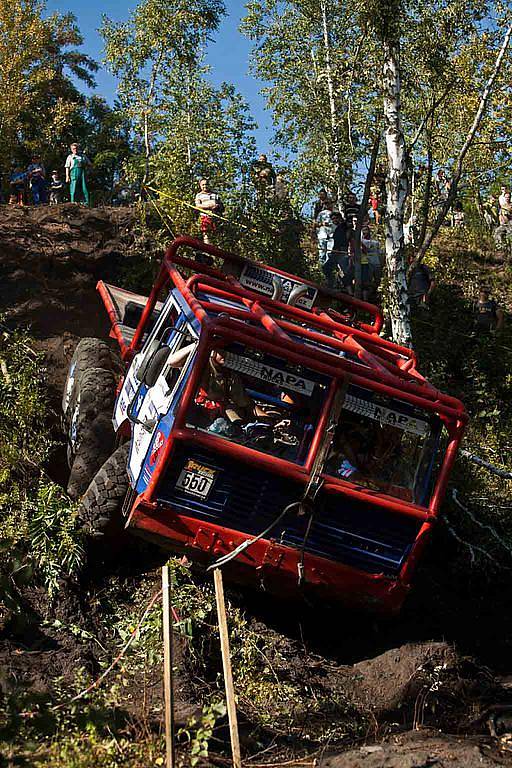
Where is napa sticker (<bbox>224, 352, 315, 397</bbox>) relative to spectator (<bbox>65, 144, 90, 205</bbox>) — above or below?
below

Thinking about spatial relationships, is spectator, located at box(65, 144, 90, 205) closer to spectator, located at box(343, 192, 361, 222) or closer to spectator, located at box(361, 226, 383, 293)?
spectator, located at box(343, 192, 361, 222)

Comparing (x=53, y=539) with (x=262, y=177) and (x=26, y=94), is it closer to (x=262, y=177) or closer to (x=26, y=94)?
(x=262, y=177)

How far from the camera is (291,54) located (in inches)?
734

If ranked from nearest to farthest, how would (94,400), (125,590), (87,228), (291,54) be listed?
1. (125,590)
2. (94,400)
3. (87,228)
4. (291,54)

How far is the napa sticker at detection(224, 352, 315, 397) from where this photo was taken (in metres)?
5.99

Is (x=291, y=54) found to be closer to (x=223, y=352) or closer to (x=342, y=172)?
(x=342, y=172)

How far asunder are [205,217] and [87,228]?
1.93 meters

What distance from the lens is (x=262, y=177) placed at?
583 inches

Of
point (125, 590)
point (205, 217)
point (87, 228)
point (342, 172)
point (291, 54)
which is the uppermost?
point (291, 54)

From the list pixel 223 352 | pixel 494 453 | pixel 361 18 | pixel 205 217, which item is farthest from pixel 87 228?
pixel 223 352

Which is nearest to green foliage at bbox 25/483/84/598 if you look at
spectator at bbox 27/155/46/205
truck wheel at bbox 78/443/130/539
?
truck wheel at bbox 78/443/130/539

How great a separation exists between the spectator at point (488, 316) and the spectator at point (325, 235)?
10.6 feet

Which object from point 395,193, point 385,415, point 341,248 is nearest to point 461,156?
point 395,193

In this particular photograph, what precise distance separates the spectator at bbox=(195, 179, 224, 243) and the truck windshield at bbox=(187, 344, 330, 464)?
7.96 metres
